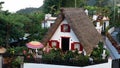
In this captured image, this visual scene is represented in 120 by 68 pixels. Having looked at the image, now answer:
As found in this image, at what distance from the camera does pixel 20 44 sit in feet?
124

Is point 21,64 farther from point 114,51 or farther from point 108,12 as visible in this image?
point 108,12

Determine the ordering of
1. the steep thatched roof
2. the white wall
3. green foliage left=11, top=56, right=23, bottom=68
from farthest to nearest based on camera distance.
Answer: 1. the white wall
2. green foliage left=11, top=56, right=23, bottom=68
3. the steep thatched roof

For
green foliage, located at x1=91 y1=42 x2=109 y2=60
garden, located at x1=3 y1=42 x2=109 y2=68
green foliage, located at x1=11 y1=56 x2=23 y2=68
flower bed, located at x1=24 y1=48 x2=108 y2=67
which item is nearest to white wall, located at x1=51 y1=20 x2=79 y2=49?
garden, located at x1=3 y1=42 x2=109 y2=68

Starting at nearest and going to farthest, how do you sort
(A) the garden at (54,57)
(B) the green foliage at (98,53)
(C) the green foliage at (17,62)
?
(A) the garden at (54,57) → (B) the green foliage at (98,53) → (C) the green foliage at (17,62)

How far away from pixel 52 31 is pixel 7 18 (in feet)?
14.5

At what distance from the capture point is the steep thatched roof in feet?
102

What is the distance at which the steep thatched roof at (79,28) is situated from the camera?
31.0m

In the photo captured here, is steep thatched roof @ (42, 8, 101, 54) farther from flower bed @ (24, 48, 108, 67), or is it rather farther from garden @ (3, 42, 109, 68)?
flower bed @ (24, 48, 108, 67)

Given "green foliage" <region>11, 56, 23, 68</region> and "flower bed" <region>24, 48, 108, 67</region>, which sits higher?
"flower bed" <region>24, 48, 108, 67</region>

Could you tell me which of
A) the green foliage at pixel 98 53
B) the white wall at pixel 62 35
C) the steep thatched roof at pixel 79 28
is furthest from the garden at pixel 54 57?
the white wall at pixel 62 35

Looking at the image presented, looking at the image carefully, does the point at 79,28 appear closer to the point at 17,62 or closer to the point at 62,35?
the point at 62,35

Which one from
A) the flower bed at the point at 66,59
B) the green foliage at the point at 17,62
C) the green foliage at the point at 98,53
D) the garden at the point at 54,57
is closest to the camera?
the flower bed at the point at 66,59

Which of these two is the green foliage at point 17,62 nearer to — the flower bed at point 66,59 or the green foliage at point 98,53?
the flower bed at point 66,59

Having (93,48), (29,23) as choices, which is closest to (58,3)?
(29,23)
